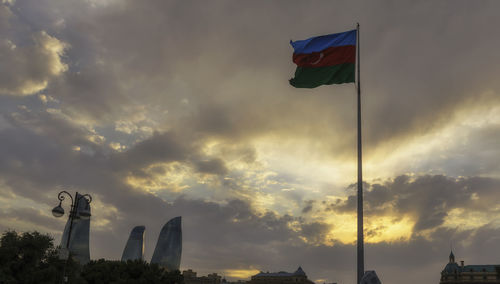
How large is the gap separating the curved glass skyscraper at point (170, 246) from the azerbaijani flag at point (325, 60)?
16318cm

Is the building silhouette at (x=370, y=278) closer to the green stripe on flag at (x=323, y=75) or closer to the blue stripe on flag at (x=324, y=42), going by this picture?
the green stripe on flag at (x=323, y=75)

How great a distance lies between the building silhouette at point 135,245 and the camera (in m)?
193

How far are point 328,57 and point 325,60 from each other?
260mm

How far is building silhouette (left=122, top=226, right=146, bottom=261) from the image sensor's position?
193125mm

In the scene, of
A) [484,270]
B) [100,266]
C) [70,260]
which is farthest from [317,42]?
[484,270]

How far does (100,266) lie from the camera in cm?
7644

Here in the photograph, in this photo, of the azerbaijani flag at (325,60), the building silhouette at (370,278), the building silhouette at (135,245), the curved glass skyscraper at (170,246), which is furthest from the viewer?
the building silhouette at (135,245)

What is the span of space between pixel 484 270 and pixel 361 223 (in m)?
197

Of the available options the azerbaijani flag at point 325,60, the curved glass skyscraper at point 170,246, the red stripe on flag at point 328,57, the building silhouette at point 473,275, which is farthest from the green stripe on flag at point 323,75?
the building silhouette at point 473,275

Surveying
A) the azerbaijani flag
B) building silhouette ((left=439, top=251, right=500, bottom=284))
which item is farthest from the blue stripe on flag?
building silhouette ((left=439, top=251, right=500, bottom=284))

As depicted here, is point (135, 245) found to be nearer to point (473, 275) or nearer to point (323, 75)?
point (473, 275)

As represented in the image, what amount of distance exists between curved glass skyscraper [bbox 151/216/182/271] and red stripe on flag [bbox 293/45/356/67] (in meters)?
163

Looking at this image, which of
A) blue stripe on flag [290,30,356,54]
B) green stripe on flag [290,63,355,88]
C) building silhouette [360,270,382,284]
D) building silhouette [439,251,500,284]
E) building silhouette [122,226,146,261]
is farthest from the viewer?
building silhouette [122,226,146,261]

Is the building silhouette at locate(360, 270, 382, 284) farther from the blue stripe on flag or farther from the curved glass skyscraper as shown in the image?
the curved glass skyscraper
